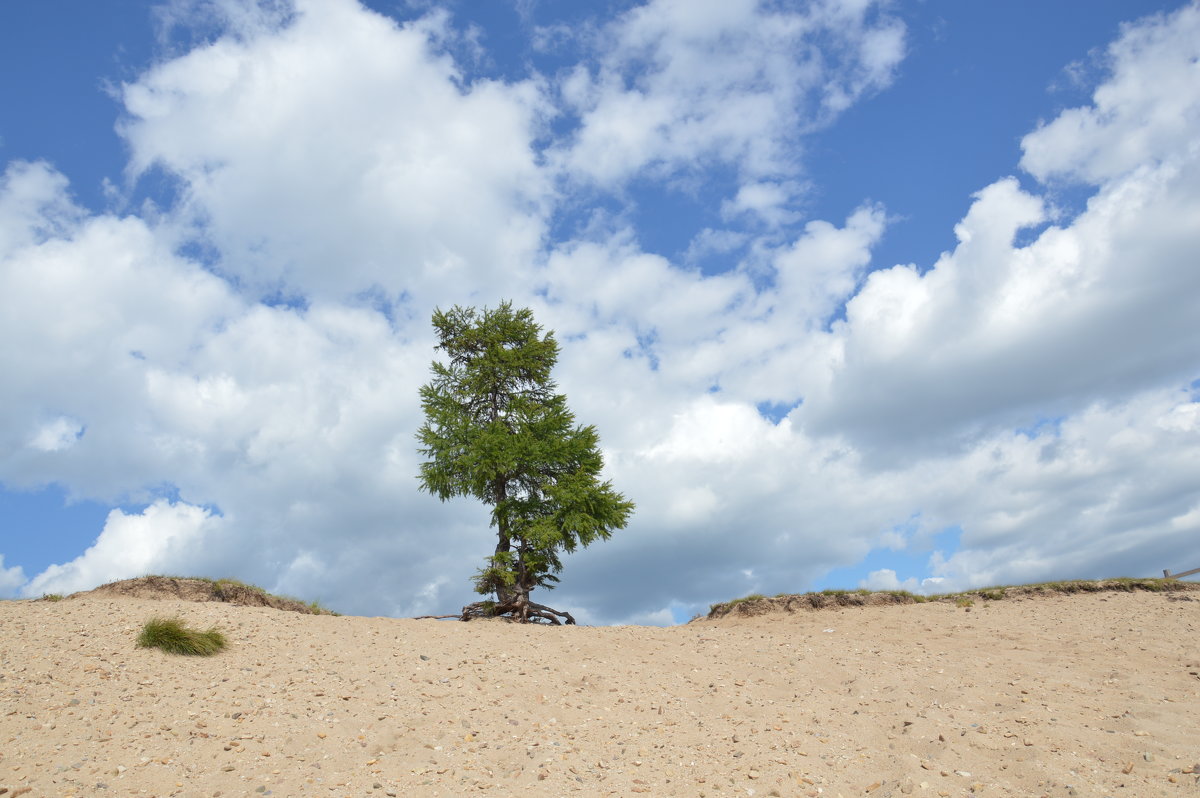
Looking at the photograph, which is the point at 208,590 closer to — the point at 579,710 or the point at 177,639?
the point at 177,639

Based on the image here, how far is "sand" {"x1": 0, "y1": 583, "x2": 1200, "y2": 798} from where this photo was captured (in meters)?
9.36

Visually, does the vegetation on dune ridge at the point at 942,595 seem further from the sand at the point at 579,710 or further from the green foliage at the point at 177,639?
the green foliage at the point at 177,639

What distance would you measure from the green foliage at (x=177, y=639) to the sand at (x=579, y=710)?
8.5 inches

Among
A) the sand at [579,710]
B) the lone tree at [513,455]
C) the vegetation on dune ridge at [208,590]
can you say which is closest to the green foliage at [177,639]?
the sand at [579,710]

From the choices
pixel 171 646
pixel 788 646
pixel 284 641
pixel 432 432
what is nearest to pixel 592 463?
pixel 432 432

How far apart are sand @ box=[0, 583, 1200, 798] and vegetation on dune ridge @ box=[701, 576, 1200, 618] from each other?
289 centimetres

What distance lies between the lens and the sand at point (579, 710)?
936 cm

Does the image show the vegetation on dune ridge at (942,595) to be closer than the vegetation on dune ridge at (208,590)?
No

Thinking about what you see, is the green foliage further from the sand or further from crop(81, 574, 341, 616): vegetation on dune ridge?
crop(81, 574, 341, 616): vegetation on dune ridge

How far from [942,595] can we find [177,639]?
743 inches

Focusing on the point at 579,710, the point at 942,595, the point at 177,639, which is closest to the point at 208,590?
the point at 177,639

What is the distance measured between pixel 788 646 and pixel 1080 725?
234 inches

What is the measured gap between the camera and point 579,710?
11.8 m

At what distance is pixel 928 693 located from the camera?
12.7m
